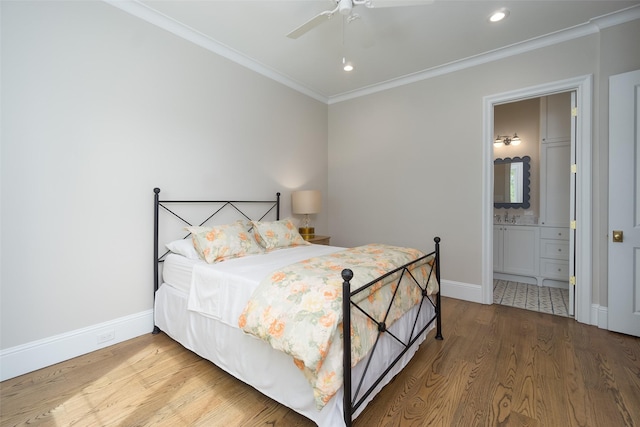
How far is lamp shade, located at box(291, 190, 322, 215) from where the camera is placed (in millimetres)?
4012

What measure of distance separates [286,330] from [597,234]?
3223mm

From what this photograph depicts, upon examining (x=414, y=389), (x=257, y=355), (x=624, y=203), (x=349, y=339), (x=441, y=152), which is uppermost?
(x=441, y=152)

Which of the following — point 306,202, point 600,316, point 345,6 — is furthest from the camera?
point 306,202

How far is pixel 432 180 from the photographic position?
3879 millimetres

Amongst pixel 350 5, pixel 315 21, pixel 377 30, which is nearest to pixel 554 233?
pixel 377 30

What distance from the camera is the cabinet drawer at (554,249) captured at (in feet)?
13.4

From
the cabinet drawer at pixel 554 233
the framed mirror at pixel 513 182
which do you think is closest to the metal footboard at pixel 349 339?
the cabinet drawer at pixel 554 233

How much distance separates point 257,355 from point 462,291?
2871 mm

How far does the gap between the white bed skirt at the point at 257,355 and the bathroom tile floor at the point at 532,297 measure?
163 cm

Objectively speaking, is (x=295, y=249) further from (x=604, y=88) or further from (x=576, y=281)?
(x=604, y=88)

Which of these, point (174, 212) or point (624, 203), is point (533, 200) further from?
point (174, 212)

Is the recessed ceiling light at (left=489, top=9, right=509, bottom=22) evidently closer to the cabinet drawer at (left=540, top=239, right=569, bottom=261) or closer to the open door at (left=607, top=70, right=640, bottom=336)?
the open door at (left=607, top=70, right=640, bottom=336)

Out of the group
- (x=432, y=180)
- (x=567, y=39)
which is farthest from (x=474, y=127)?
(x=567, y=39)

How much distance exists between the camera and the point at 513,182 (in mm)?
4609
